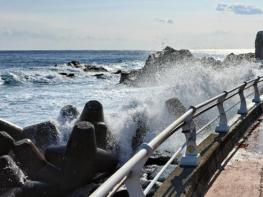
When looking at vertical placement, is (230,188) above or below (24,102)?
above

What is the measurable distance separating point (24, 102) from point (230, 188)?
2548 cm

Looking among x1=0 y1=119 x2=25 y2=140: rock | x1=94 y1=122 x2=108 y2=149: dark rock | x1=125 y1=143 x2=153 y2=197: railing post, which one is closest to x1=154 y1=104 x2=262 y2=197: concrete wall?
x1=125 y1=143 x2=153 y2=197: railing post

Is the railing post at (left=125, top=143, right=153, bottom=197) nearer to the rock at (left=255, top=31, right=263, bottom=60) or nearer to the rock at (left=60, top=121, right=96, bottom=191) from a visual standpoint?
the rock at (left=60, top=121, right=96, bottom=191)

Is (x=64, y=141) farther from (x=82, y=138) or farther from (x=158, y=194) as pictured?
(x=158, y=194)

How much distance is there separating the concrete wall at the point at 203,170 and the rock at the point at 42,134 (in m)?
4.50

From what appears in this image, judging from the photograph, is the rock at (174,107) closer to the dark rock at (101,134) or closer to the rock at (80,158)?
the dark rock at (101,134)

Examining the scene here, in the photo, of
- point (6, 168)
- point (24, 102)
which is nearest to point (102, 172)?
point (6, 168)

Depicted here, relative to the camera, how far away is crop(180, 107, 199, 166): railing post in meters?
5.61

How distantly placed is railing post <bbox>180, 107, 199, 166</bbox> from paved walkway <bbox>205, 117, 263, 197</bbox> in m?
0.36

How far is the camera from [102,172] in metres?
9.57

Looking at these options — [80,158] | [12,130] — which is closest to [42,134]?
[12,130]

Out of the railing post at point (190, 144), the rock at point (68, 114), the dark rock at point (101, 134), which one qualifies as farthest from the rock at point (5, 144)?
the railing post at point (190, 144)

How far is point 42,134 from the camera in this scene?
37.7 feet

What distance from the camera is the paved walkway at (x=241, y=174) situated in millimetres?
5496
